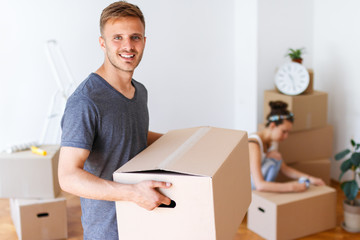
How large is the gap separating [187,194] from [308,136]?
8.20 ft

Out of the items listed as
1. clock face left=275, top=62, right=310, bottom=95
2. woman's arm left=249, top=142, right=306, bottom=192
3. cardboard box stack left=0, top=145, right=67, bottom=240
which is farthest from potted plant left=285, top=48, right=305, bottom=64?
cardboard box stack left=0, top=145, right=67, bottom=240

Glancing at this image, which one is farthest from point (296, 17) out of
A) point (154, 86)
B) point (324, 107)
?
point (154, 86)

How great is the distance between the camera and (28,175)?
268cm

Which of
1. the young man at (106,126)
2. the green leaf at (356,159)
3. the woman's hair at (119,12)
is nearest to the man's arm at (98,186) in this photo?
the young man at (106,126)

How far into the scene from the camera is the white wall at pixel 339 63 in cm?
334

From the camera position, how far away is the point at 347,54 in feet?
11.2

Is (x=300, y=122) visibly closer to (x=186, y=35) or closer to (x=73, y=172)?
(x=186, y=35)

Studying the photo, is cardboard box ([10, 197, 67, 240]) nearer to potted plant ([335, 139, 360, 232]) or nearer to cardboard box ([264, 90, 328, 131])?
cardboard box ([264, 90, 328, 131])

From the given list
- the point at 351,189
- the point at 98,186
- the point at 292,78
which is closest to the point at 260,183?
the point at 351,189

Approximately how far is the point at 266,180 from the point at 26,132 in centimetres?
192

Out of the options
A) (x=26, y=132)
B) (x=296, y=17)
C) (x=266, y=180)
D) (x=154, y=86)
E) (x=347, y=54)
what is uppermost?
(x=296, y=17)

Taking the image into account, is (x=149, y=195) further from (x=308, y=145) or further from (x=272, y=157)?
(x=308, y=145)

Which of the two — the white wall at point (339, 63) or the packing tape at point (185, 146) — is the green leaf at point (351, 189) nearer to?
the white wall at point (339, 63)

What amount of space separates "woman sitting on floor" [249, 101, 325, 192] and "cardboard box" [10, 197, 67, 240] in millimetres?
1247
